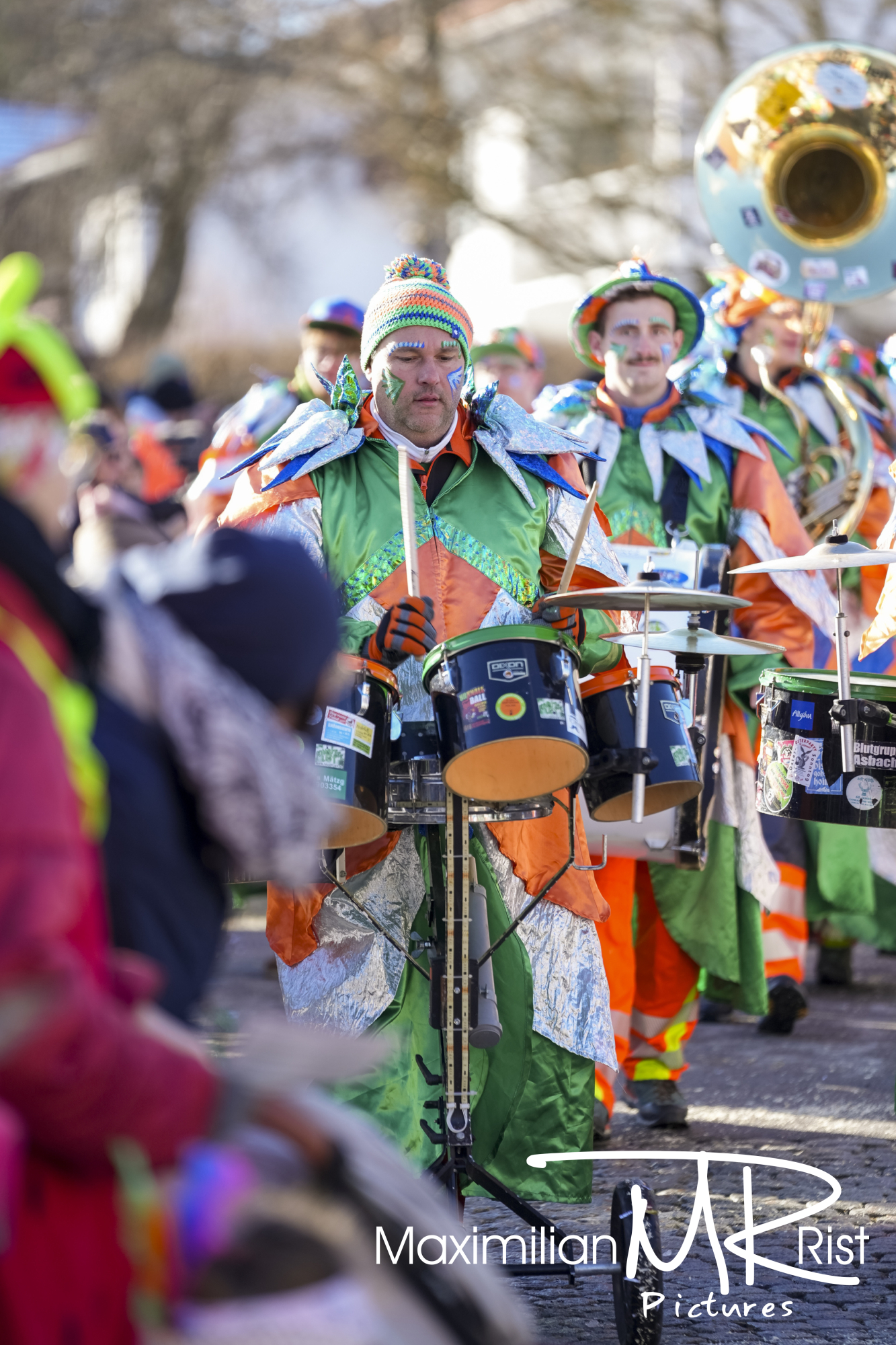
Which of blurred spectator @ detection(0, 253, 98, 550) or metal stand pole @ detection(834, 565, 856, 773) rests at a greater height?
blurred spectator @ detection(0, 253, 98, 550)

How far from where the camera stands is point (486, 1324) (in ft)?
6.97

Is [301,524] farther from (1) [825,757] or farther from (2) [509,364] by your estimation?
(2) [509,364]

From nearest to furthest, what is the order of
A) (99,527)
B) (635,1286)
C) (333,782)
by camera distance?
(99,527) < (635,1286) < (333,782)

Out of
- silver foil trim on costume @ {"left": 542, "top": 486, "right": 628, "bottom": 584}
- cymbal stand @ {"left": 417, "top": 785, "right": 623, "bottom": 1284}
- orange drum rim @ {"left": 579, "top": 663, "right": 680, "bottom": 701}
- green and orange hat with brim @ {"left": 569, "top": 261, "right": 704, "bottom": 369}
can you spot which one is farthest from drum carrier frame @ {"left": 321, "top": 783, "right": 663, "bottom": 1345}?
green and orange hat with brim @ {"left": 569, "top": 261, "right": 704, "bottom": 369}

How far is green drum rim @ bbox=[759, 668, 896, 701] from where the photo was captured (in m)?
4.84

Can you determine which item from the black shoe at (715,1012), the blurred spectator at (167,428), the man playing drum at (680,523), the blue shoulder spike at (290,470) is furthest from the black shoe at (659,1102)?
the blurred spectator at (167,428)

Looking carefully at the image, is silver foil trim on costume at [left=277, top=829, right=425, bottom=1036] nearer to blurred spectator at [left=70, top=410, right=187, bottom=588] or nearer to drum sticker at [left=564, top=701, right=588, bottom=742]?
drum sticker at [left=564, top=701, right=588, bottom=742]

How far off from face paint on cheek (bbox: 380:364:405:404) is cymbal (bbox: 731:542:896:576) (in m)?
0.94

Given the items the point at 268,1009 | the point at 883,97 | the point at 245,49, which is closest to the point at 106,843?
the point at 268,1009

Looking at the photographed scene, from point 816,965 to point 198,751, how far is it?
6.51 meters

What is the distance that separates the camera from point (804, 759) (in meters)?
4.86

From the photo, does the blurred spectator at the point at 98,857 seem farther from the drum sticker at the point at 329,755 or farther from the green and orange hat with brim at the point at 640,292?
the green and orange hat with brim at the point at 640,292

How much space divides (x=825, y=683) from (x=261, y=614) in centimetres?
284

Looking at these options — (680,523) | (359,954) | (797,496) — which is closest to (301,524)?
(359,954)
